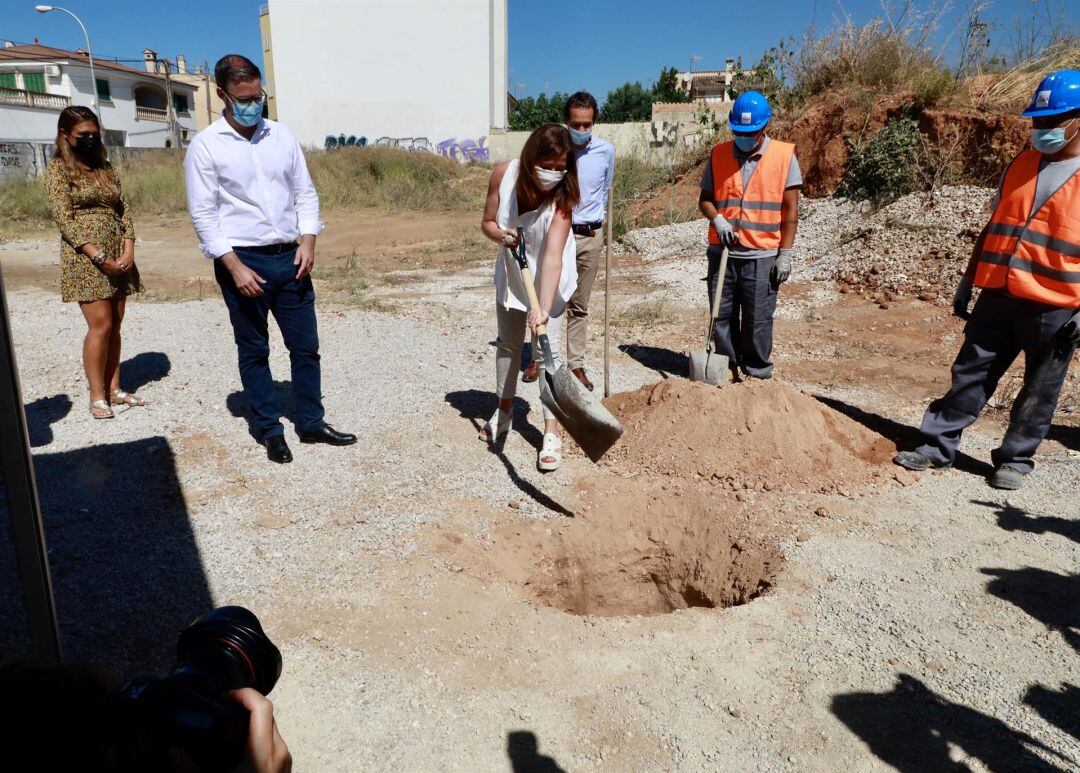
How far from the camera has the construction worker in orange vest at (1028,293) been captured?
12.2 feet

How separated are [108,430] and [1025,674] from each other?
5.00m

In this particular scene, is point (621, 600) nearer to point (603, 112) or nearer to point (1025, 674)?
point (1025, 674)

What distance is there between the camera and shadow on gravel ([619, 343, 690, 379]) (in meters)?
6.26

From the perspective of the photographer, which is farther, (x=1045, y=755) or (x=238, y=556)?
(x=238, y=556)

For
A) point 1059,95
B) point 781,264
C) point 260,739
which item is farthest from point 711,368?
point 260,739

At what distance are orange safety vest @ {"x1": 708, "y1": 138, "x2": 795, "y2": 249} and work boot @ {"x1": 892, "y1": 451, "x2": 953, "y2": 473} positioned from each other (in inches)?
65.7

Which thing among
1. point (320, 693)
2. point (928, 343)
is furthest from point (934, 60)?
point (320, 693)

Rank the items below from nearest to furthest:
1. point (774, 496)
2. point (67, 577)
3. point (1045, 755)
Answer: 1. point (1045, 755)
2. point (67, 577)
3. point (774, 496)

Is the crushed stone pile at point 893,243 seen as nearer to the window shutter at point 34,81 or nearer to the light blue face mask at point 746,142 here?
the light blue face mask at point 746,142

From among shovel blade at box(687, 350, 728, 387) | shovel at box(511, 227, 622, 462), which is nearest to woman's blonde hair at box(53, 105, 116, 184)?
shovel at box(511, 227, 622, 462)

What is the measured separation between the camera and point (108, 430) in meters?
4.74

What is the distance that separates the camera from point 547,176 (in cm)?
387

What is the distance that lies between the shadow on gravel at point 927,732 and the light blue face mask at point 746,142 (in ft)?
11.8

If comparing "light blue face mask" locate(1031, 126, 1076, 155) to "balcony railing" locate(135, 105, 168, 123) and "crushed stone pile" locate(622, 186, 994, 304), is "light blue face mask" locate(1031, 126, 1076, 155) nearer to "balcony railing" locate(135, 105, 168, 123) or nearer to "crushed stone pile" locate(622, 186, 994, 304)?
"crushed stone pile" locate(622, 186, 994, 304)
